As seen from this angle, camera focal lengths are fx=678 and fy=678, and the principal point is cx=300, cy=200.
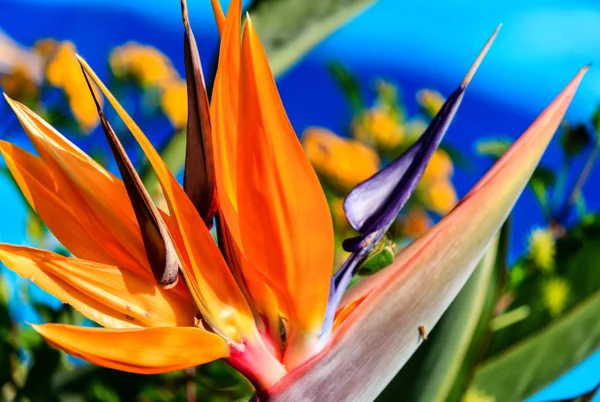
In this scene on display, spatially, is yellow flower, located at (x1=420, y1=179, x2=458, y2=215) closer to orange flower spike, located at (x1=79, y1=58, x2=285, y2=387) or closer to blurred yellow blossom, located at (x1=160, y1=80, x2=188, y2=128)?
blurred yellow blossom, located at (x1=160, y1=80, x2=188, y2=128)

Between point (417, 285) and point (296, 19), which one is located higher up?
point (296, 19)

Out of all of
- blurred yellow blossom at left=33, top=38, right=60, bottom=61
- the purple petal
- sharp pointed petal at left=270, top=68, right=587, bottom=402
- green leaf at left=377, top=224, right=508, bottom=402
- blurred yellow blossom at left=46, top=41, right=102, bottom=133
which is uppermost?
blurred yellow blossom at left=33, top=38, right=60, bottom=61

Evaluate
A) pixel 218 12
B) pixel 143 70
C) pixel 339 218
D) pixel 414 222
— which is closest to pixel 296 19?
pixel 218 12

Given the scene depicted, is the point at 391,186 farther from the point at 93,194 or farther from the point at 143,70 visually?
the point at 143,70

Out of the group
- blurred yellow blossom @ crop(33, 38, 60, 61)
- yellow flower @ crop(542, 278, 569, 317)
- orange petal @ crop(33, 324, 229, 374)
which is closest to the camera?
orange petal @ crop(33, 324, 229, 374)

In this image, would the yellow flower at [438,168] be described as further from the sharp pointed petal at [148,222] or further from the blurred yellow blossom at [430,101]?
the sharp pointed petal at [148,222]

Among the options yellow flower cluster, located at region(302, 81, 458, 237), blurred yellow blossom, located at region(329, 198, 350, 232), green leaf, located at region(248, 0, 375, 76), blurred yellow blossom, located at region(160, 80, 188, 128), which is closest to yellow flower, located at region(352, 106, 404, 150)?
yellow flower cluster, located at region(302, 81, 458, 237)
